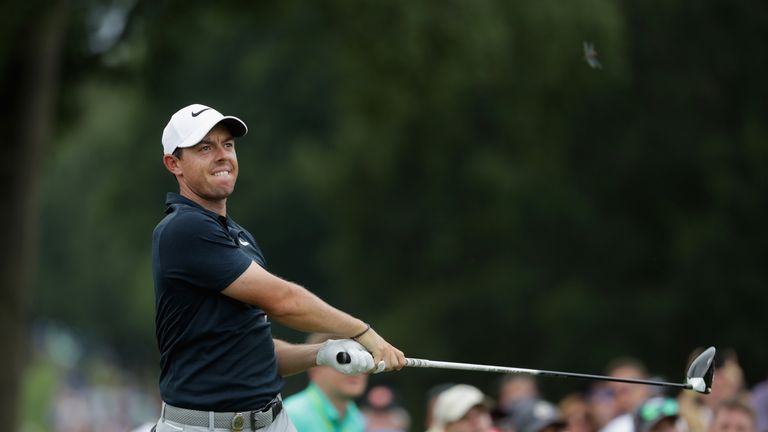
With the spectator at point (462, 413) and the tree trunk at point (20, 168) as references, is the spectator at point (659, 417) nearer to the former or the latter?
the spectator at point (462, 413)

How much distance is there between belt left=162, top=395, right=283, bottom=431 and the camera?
610 centimetres

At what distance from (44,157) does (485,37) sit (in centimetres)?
652

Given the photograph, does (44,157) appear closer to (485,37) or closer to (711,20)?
(485,37)

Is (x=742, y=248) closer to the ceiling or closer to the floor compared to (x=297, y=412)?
closer to the ceiling

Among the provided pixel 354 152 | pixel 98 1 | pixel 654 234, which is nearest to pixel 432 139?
pixel 354 152

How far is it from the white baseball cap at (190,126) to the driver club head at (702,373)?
95.4 inches

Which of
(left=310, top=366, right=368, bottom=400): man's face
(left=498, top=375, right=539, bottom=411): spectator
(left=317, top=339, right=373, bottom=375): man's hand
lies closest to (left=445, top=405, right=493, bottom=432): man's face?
(left=310, top=366, right=368, bottom=400): man's face

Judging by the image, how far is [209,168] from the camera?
631 cm

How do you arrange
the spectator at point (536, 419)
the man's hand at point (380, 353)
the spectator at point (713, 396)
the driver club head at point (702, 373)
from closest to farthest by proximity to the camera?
1. the man's hand at point (380, 353)
2. the driver club head at point (702, 373)
3. the spectator at point (536, 419)
4. the spectator at point (713, 396)

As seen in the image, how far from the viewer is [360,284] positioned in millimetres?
33906

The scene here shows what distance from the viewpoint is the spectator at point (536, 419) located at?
10.1 meters

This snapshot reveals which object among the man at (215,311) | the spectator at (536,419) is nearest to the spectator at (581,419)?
the spectator at (536,419)

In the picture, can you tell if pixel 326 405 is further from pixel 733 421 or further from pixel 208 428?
pixel 208 428

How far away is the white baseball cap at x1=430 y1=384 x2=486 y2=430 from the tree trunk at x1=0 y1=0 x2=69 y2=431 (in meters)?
12.1
